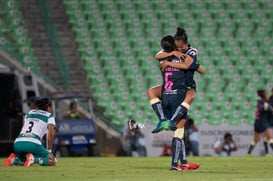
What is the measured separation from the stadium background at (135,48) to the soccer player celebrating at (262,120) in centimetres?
421

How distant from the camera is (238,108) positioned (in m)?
34.5

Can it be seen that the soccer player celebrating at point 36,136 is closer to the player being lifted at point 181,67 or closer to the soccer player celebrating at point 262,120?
the player being lifted at point 181,67

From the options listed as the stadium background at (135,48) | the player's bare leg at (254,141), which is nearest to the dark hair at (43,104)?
the player's bare leg at (254,141)

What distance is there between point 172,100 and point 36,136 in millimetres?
3338

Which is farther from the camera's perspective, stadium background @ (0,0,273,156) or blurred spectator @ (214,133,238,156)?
stadium background @ (0,0,273,156)

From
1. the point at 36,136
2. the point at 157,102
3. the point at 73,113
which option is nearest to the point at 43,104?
the point at 36,136

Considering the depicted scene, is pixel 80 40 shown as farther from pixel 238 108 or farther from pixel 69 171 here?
pixel 69 171

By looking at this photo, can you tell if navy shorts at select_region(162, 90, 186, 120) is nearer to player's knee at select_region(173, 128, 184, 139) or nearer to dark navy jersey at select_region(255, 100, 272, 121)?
player's knee at select_region(173, 128, 184, 139)

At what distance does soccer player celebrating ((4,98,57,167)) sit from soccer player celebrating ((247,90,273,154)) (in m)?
11.5

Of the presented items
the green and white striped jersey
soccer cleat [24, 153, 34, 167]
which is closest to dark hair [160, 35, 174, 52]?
the green and white striped jersey

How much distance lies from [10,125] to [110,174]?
14.3 metres

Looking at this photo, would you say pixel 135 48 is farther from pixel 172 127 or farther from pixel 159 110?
pixel 172 127

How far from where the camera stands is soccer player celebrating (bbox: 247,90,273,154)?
29094 mm

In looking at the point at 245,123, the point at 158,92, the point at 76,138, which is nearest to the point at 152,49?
the point at 245,123
